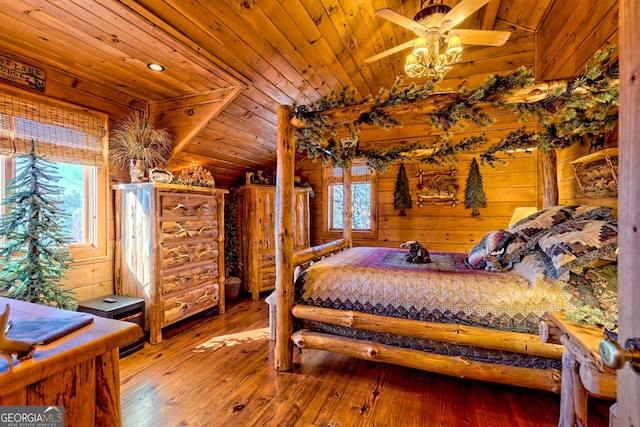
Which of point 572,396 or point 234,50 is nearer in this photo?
point 572,396

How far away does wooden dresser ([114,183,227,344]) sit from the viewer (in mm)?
2637

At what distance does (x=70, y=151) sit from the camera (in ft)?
8.02

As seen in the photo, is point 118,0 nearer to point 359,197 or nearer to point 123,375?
point 123,375

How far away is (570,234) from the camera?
168 centimetres

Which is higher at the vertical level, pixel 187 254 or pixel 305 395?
pixel 187 254

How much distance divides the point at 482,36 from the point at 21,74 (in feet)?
12.2

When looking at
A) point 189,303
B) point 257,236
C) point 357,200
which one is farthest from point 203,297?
point 357,200

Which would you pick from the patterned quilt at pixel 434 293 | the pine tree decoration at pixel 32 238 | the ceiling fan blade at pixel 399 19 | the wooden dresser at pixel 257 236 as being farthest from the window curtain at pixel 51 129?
the ceiling fan blade at pixel 399 19

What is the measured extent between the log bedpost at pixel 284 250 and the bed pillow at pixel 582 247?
175 cm

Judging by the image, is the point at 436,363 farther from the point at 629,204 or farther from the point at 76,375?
the point at 76,375

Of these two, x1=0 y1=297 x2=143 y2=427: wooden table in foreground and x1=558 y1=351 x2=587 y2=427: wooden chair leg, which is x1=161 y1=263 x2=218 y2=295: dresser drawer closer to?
x1=0 y1=297 x2=143 y2=427: wooden table in foreground

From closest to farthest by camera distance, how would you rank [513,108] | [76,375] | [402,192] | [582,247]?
[76,375] → [582,247] → [513,108] → [402,192]

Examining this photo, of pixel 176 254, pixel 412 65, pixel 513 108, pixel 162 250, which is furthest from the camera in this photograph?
pixel 176 254

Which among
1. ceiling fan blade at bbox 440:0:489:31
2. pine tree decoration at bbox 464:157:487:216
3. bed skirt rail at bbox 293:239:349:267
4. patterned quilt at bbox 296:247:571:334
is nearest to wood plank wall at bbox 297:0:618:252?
pine tree decoration at bbox 464:157:487:216
